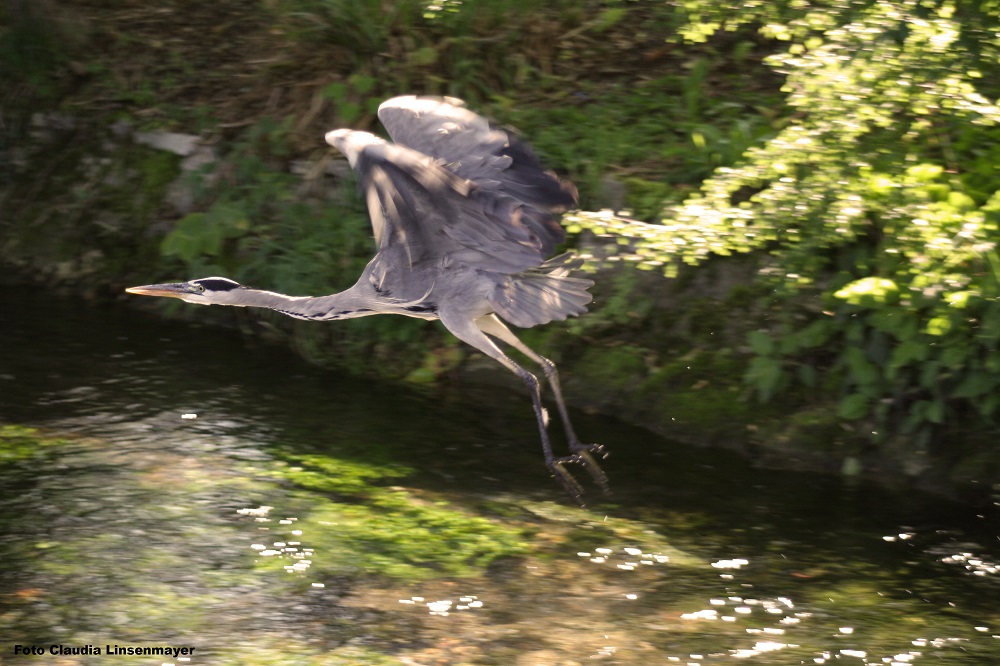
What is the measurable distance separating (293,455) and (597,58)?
14.3 ft

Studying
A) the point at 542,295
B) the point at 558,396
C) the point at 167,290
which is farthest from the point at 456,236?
the point at 167,290

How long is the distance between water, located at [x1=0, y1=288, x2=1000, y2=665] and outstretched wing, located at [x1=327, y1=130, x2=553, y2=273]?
1.22 m

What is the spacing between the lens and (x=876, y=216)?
6.44 meters

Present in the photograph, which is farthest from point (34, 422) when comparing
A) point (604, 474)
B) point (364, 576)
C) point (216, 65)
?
point (216, 65)

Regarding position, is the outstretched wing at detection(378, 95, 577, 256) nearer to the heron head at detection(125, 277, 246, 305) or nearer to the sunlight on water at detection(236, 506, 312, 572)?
the heron head at detection(125, 277, 246, 305)

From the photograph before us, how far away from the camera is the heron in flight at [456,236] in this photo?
17.2ft

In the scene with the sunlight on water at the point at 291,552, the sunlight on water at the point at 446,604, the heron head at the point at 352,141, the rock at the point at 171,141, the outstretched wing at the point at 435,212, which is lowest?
the sunlight on water at the point at 291,552

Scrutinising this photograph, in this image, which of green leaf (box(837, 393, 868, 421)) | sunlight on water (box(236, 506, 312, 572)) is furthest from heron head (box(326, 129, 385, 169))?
green leaf (box(837, 393, 868, 421))

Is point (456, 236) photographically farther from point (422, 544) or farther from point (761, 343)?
point (761, 343)

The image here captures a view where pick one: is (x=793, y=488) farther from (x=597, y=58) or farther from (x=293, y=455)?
(x=597, y=58)

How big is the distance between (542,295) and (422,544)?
4.28 ft

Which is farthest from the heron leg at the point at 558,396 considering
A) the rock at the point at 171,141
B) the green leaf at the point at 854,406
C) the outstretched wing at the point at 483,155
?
the rock at the point at 171,141

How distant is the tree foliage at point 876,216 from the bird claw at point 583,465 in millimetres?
1029

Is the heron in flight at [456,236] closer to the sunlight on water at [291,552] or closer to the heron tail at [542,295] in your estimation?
the heron tail at [542,295]
